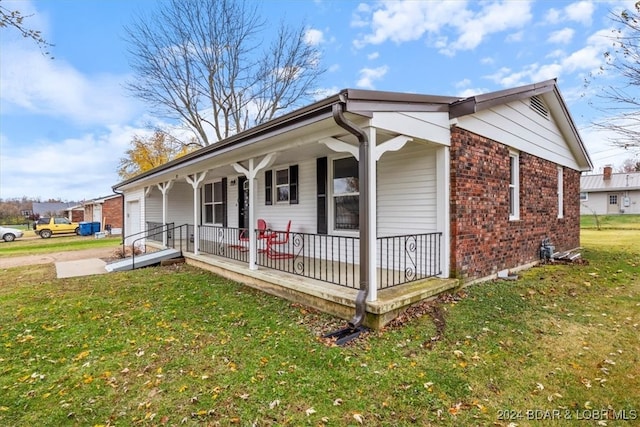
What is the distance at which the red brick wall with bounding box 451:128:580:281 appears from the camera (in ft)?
18.6

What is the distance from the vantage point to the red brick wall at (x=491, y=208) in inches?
223

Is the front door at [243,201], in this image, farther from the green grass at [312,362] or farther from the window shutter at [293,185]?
the green grass at [312,362]

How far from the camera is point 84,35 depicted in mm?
10469

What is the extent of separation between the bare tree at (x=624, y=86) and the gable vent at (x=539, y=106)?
3.56 feet

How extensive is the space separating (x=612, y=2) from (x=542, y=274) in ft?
20.1

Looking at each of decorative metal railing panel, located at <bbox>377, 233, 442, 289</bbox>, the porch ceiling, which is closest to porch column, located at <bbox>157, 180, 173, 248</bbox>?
the porch ceiling

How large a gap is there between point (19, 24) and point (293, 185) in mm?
5889

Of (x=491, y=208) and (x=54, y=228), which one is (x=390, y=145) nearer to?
(x=491, y=208)

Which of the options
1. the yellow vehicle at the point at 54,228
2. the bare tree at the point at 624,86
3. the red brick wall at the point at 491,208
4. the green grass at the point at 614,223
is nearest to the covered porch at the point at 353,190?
the red brick wall at the point at 491,208

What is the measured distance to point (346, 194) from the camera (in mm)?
7109

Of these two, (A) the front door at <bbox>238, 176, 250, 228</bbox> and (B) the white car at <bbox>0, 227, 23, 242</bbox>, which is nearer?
(A) the front door at <bbox>238, 176, 250, 228</bbox>

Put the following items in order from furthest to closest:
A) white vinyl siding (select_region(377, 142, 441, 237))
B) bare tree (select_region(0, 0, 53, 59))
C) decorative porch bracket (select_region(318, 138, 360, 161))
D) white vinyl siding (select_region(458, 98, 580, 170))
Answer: white vinyl siding (select_region(458, 98, 580, 170)), white vinyl siding (select_region(377, 142, 441, 237)), decorative porch bracket (select_region(318, 138, 360, 161)), bare tree (select_region(0, 0, 53, 59))

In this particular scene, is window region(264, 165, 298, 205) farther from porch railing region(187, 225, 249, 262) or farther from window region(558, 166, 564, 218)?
window region(558, 166, 564, 218)

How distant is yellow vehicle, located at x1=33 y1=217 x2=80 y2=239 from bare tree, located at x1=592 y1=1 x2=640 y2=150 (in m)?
32.3
